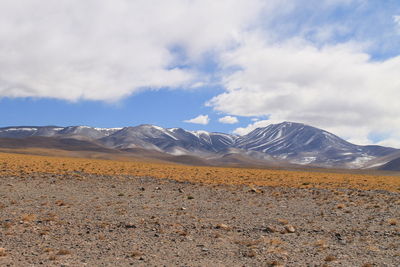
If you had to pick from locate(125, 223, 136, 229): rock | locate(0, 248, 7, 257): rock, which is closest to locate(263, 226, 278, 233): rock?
locate(125, 223, 136, 229): rock

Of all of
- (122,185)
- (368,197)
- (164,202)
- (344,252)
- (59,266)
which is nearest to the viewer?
(59,266)

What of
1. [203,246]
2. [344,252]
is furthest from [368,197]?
[203,246]

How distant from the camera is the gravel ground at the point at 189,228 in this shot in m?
10.5

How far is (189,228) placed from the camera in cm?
1420

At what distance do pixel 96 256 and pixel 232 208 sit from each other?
33.4ft

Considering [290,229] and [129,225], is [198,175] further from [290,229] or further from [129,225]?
[290,229]

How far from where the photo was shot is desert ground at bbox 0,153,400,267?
1055 centimetres

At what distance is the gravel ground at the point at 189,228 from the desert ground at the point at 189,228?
32mm

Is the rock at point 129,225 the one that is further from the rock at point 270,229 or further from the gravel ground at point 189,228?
the rock at point 270,229

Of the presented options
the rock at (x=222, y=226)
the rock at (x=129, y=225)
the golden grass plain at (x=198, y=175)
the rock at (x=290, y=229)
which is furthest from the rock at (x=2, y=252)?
the golden grass plain at (x=198, y=175)

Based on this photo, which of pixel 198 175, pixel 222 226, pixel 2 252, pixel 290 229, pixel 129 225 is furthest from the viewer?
pixel 198 175

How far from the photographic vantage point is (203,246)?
1185cm

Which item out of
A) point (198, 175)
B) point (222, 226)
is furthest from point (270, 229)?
point (198, 175)

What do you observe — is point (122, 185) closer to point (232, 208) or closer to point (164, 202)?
point (164, 202)
